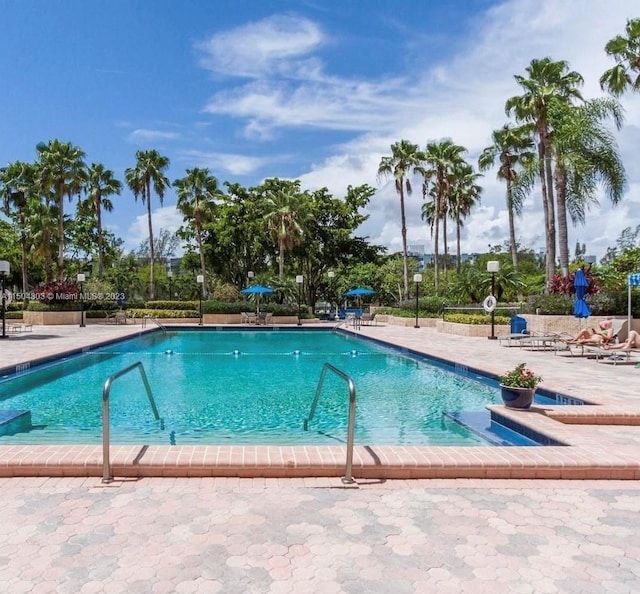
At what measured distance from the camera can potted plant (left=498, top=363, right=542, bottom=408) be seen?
7035mm

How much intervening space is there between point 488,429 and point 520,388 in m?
0.69

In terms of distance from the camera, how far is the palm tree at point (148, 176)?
1462 inches

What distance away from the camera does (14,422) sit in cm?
757

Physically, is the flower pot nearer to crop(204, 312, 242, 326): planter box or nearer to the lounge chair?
the lounge chair

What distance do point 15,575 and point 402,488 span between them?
2.83 m

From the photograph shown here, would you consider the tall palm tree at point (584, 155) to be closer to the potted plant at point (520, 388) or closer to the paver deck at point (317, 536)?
the potted plant at point (520, 388)

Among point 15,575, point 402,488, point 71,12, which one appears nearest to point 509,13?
point 71,12

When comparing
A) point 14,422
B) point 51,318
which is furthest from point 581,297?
point 51,318

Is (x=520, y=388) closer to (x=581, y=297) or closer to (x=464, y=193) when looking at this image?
(x=581, y=297)

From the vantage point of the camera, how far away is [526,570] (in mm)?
3104

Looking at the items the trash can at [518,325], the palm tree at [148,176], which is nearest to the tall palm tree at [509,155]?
the trash can at [518,325]

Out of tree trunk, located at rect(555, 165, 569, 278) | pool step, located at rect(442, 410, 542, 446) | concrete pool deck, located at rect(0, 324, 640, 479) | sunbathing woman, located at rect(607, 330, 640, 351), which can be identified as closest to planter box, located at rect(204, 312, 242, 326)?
tree trunk, located at rect(555, 165, 569, 278)

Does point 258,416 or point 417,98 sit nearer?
point 258,416

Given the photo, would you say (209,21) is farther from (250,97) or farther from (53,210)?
(53,210)
